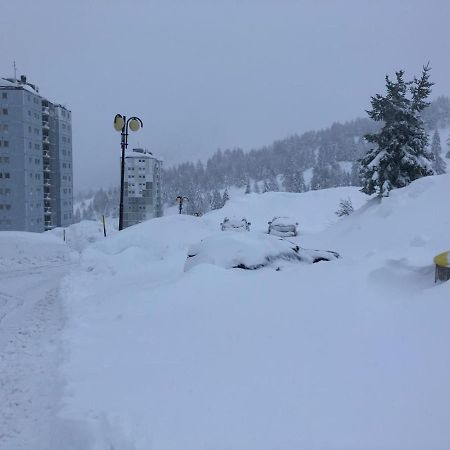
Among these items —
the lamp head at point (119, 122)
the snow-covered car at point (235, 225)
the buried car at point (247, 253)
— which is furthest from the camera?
the snow-covered car at point (235, 225)

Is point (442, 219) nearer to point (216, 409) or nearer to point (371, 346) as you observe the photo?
point (371, 346)

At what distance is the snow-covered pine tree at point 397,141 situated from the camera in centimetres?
1881

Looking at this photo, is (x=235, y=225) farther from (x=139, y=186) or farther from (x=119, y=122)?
(x=139, y=186)

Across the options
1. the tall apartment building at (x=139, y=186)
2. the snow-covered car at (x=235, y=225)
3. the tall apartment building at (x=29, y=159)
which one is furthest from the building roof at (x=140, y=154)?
the snow-covered car at (x=235, y=225)

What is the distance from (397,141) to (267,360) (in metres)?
15.7

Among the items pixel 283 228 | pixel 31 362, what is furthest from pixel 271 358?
pixel 283 228

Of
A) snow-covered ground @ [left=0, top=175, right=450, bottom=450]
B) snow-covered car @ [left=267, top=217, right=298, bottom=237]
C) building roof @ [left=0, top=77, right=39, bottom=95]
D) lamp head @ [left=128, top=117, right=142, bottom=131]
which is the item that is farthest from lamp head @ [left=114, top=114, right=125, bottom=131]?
building roof @ [left=0, top=77, right=39, bottom=95]

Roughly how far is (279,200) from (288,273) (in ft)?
148

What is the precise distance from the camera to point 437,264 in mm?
7152

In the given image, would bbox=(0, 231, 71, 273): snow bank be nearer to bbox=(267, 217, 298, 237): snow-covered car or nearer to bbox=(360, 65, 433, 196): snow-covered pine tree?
bbox=(267, 217, 298, 237): snow-covered car

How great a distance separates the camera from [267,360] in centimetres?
Answer: 551

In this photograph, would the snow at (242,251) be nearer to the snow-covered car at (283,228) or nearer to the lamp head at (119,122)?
the lamp head at (119,122)

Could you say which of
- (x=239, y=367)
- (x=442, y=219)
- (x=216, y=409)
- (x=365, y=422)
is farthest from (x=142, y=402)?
(x=442, y=219)

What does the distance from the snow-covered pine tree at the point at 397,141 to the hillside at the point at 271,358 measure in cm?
868
